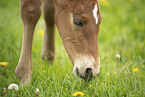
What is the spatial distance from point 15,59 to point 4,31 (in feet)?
5.28

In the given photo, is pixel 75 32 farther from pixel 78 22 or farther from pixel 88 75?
pixel 88 75

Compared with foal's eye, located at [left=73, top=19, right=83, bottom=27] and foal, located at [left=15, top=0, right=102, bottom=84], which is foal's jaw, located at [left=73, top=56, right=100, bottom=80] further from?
foal's eye, located at [left=73, top=19, right=83, bottom=27]

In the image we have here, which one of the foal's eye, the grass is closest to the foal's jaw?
the grass

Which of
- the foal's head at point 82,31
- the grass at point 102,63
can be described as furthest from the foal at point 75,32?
the grass at point 102,63

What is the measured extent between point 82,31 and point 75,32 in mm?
106

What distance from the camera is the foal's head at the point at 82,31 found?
2250 mm

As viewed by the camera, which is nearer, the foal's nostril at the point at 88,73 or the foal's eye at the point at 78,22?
the foal's nostril at the point at 88,73

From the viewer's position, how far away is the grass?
2.22 m

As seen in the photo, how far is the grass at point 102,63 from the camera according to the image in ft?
7.27

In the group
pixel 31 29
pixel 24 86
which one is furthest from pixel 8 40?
pixel 24 86

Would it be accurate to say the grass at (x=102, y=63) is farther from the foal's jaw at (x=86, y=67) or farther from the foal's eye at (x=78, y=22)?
the foal's eye at (x=78, y=22)

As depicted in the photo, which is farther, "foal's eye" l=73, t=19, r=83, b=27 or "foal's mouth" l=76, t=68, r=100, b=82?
"foal's eye" l=73, t=19, r=83, b=27

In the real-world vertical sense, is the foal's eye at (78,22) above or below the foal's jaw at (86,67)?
above

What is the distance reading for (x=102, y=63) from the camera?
3.06m
